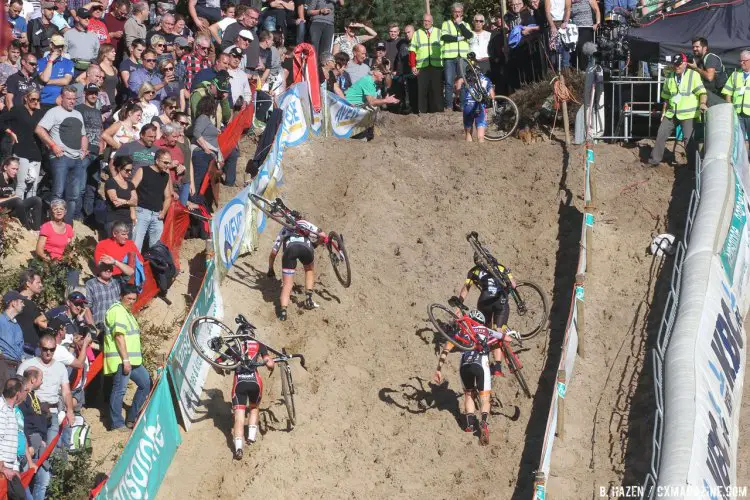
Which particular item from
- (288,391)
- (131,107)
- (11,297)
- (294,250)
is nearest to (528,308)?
(294,250)

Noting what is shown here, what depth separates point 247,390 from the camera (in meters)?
14.9

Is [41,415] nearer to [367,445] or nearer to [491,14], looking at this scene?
[367,445]

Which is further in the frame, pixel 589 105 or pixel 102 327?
pixel 589 105

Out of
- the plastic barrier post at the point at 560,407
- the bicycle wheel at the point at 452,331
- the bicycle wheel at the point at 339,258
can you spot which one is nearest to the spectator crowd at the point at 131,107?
the bicycle wheel at the point at 339,258

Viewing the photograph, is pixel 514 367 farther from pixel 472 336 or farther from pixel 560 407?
pixel 560 407

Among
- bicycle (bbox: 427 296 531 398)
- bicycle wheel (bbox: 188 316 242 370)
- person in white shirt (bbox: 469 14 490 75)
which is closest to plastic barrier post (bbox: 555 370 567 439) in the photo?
bicycle (bbox: 427 296 531 398)

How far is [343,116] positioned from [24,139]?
8.67m

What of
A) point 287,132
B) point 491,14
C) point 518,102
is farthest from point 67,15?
point 491,14

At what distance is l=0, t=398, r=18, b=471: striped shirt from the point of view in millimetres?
11812

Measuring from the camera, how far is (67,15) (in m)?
20.7

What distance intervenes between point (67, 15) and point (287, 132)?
14.3 ft

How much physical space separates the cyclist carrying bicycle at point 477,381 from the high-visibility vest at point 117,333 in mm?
3953

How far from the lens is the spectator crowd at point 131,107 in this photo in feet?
46.1

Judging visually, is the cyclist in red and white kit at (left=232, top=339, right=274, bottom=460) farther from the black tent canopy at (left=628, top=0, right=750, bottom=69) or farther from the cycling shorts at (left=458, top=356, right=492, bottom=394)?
the black tent canopy at (left=628, top=0, right=750, bottom=69)
